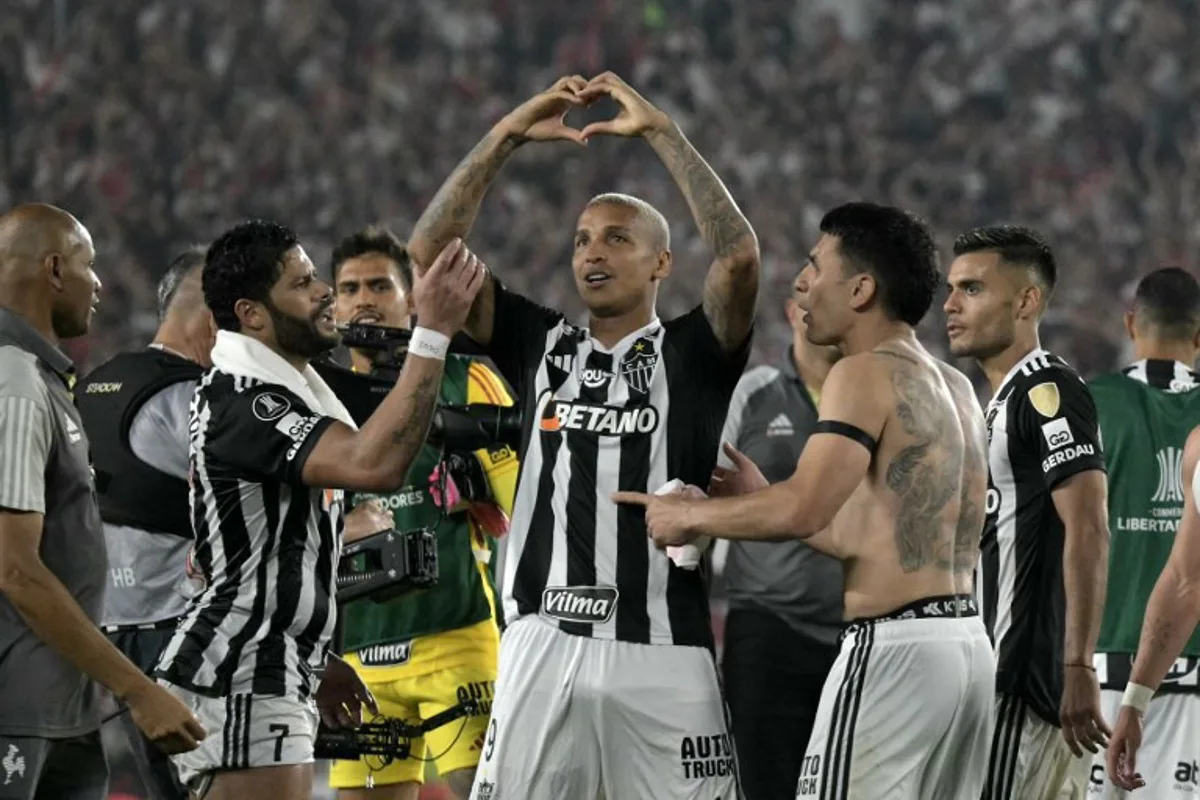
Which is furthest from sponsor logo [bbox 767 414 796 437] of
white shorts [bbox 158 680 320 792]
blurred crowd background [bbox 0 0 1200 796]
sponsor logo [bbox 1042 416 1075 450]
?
blurred crowd background [bbox 0 0 1200 796]

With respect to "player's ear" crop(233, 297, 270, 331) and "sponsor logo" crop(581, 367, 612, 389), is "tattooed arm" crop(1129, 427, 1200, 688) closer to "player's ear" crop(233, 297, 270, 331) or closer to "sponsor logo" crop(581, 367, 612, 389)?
"sponsor logo" crop(581, 367, 612, 389)

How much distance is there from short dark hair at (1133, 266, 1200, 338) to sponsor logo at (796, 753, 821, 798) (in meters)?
2.99

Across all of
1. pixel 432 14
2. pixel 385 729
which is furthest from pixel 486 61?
pixel 385 729

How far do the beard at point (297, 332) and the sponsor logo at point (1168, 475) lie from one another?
3307mm

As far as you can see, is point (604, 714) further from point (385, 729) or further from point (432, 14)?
point (432, 14)

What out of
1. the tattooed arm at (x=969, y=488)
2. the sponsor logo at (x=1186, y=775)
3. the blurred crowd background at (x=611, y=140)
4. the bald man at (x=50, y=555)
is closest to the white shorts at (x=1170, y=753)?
the sponsor logo at (x=1186, y=775)

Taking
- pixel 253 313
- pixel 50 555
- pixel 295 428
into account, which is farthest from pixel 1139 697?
pixel 50 555

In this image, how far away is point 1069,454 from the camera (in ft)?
17.9

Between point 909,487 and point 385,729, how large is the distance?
2.90m

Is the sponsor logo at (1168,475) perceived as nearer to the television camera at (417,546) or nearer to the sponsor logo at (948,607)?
the sponsor logo at (948,607)

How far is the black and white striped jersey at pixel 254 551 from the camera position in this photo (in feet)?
16.3

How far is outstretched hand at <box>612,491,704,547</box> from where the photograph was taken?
4.63 meters

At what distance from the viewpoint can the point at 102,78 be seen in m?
16.9

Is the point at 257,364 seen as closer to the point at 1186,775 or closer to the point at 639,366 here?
the point at 639,366
